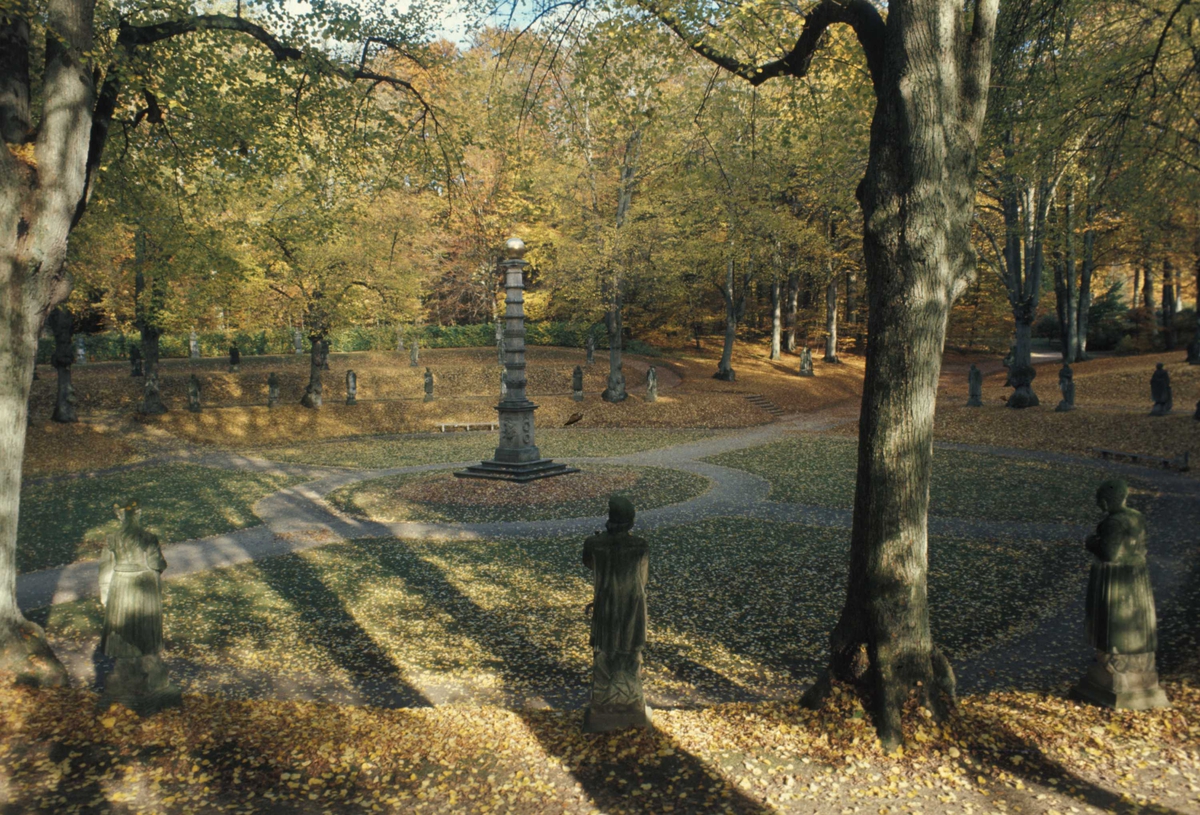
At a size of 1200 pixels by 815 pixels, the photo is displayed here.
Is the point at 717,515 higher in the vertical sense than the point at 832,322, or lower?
lower

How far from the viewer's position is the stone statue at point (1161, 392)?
22.3 m

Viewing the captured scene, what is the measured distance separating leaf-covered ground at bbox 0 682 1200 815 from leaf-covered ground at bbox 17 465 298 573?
26.1 ft

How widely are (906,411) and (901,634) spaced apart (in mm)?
1643

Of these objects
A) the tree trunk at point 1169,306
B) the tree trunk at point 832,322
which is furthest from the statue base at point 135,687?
the tree trunk at point 1169,306

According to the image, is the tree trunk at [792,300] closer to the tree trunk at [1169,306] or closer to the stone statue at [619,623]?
the tree trunk at [1169,306]

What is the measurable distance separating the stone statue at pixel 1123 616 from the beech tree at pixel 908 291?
1296 millimetres

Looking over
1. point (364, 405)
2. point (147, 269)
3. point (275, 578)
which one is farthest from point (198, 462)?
point (275, 578)

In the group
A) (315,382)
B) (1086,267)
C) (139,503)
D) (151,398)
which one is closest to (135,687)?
(139,503)

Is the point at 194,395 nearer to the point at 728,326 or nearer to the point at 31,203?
the point at 728,326

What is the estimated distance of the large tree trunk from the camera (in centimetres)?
541

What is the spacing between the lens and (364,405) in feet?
109

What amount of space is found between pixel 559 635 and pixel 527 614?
85cm

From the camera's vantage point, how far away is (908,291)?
5.46 meters

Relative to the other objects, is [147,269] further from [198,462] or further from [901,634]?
[901,634]
